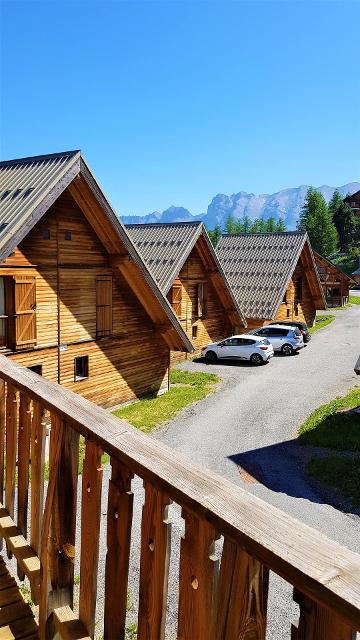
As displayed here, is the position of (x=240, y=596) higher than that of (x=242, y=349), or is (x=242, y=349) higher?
(x=240, y=596)

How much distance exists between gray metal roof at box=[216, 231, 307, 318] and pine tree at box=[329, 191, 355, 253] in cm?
6280

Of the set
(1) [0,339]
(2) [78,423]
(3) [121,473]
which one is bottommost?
(1) [0,339]

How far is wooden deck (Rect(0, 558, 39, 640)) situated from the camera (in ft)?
9.62

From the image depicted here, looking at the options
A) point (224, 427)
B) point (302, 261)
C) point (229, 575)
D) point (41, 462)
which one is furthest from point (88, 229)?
point (302, 261)

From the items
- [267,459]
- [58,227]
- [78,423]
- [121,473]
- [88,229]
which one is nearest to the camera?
[121,473]

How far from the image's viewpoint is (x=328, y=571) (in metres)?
1.31

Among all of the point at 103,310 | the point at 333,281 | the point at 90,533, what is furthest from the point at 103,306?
the point at 333,281

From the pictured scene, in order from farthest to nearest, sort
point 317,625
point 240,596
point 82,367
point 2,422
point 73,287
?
point 82,367 → point 73,287 → point 2,422 → point 240,596 → point 317,625

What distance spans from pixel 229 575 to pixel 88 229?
16805mm

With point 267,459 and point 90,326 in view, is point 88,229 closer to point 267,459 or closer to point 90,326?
point 90,326

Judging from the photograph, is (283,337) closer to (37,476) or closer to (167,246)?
(167,246)

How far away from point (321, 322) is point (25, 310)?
36.0 m

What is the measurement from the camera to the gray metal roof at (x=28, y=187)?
13594 mm

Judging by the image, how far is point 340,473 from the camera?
13.9 metres
